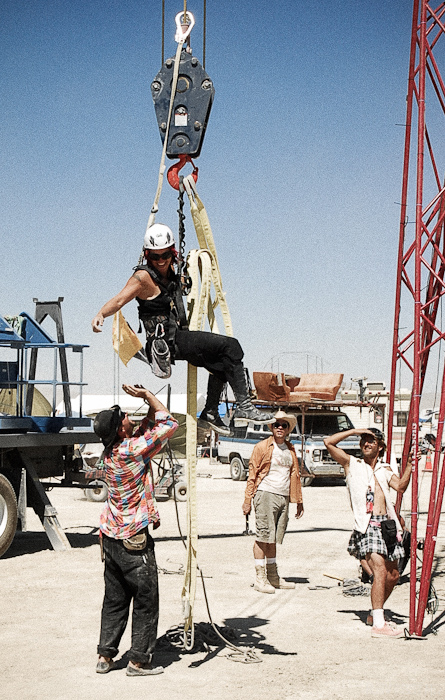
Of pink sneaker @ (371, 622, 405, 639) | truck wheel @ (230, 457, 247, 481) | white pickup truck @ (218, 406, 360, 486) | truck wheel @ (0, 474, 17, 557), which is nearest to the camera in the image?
pink sneaker @ (371, 622, 405, 639)

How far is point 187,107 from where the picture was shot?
6.62 metres

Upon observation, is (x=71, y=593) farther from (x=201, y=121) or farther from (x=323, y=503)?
(x=323, y=503)

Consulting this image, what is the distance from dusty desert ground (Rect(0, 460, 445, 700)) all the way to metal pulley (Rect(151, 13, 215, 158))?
411cm

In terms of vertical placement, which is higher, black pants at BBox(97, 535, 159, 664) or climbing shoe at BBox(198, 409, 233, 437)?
climbing shoe at BBox(198, 409, 233, 437)

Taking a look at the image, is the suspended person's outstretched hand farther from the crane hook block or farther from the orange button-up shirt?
the orange button-up shirt

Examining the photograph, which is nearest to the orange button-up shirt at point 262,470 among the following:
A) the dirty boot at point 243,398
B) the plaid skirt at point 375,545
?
the plaid skirt at point 375,545

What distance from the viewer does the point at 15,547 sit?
13.5 meters

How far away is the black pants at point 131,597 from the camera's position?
21.7ft

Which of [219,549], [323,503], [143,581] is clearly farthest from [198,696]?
[323,503]

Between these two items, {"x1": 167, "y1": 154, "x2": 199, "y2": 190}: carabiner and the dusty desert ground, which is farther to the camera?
{"x1": 167, "y1": 154, "x2": 199, "y2": 190}: carabiner

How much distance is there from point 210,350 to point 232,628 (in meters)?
3.07

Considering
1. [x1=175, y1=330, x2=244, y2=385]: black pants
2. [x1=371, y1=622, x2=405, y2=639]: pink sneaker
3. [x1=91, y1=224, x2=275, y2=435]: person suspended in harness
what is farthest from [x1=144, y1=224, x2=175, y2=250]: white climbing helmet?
[x1=371, y1=622, x2=405, y2=639]: pink sneaker

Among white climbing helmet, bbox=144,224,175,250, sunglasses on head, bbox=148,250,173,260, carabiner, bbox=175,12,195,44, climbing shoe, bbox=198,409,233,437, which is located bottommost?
climbing shoe, bbox=198,409,233,437

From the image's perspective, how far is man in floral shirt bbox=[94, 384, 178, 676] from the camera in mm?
6605
